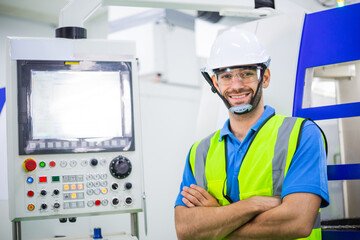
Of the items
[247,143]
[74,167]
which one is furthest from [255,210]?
[74,167]

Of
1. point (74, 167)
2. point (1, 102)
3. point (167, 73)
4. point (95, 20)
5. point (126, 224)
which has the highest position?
point (95, 20)

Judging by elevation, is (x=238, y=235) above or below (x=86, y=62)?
below

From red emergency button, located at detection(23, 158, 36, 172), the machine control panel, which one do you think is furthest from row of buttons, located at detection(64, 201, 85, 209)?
red emergency button, located at detection(23, 158, 36, 172)

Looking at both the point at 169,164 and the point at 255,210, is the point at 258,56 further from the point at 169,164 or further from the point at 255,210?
the point at 169,164

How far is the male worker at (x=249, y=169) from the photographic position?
5.01ft

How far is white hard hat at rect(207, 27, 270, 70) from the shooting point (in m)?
1.77

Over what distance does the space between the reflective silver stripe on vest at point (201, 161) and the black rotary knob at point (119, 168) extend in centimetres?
33

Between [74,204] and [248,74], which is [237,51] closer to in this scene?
[248,74]

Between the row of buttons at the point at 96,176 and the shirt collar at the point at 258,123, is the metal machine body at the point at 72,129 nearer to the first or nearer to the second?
the row of buttons at the point at 96,176

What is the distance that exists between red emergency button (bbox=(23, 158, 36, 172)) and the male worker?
66 centimetres

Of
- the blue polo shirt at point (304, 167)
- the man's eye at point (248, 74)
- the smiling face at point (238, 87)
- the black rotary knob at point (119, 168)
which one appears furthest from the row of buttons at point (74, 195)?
the man's eye at point (248, 74)

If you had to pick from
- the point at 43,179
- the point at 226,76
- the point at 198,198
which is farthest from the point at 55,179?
the point at 226,76

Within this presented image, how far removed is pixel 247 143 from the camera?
1.76 metres

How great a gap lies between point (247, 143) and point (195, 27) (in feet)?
8.11
